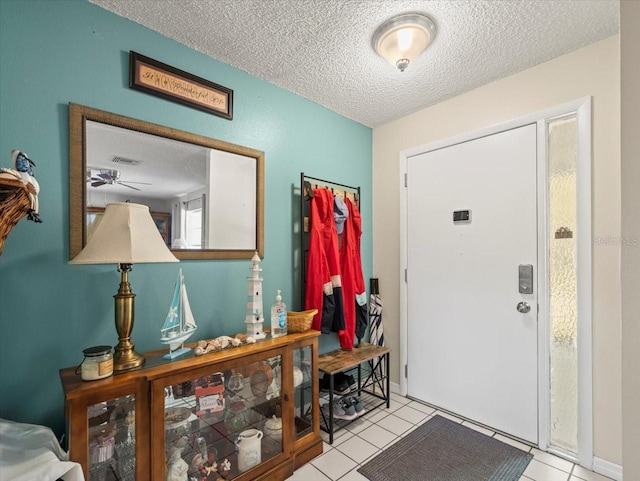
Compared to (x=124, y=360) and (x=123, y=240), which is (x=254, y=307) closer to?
(x=124, y=360)

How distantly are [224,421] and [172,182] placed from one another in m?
1.32

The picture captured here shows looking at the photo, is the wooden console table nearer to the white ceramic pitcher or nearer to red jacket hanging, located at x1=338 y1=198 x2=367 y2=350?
red jacket hanging, located at x1=338 y1=198 x2=367 y2=350

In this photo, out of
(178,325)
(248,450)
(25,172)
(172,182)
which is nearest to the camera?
(25,172)

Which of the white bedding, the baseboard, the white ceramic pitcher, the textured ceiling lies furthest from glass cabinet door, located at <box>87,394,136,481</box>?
the baseboard

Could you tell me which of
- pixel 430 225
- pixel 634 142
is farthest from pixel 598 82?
pixel 634 142

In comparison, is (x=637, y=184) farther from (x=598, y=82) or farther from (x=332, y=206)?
(x=332, y=206)

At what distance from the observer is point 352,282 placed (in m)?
2.49

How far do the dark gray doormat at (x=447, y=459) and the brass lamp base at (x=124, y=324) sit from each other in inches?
54.9

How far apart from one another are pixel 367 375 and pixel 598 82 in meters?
2.63

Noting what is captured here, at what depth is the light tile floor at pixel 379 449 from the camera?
68.4 inches

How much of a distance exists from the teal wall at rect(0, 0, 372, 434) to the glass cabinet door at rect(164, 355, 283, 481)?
1.19ft

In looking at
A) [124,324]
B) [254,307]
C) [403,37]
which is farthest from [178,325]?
[403,37]

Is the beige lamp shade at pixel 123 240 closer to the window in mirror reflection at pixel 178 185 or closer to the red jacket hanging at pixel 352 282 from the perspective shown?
the window in mirror reflection at pixel 178 185

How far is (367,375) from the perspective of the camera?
110 inches
